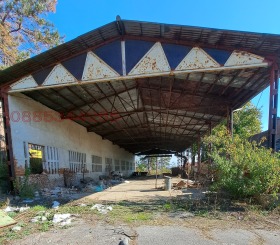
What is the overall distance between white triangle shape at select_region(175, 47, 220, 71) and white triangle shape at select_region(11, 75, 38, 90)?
5740 millimetres

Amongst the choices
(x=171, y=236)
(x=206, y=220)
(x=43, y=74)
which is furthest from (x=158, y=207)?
(x=43, y=74)

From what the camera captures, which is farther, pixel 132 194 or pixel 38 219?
pixel 132 194

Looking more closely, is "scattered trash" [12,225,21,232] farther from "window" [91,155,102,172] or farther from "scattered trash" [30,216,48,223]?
"window" [91,155,102,172]

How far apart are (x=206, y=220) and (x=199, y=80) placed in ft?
25.7

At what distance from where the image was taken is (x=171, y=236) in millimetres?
5273

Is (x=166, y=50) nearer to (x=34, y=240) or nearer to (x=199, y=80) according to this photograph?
(x=199, y=80)

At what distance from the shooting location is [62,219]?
6512mm

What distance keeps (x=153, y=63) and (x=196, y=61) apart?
154cm

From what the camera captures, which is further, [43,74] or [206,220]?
[43,74]

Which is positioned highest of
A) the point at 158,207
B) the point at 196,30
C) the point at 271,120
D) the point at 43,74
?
the point at 196,30

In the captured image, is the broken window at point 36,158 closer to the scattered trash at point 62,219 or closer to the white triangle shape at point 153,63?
the white triangle shape at point 153,63

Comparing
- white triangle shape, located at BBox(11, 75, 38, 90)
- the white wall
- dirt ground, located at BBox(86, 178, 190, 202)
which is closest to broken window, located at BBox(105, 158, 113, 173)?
the white wall

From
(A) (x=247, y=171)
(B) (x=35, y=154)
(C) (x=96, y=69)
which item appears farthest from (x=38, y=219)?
(B) (x=35, y=154)

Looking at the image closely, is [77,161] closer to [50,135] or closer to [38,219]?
[50,135]
